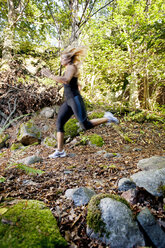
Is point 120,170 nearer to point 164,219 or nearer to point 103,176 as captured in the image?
point 103,176

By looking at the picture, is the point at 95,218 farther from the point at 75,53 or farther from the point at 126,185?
the point at 75,53

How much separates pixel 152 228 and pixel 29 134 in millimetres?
4722

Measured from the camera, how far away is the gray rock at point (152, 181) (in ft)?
4.94

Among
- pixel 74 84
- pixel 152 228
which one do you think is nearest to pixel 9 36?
pixel 74 84

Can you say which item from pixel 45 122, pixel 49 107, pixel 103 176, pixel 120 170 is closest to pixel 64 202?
pixel 103 176

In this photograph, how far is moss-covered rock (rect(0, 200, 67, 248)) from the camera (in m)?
0.90

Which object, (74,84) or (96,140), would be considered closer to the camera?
(74,84)

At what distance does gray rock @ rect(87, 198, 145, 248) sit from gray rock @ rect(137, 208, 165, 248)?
0.07m

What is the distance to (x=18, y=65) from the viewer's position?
7016mm

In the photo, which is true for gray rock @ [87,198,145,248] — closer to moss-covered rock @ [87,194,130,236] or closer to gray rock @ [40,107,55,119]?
moss-covered rock @ [87,194,130,236]

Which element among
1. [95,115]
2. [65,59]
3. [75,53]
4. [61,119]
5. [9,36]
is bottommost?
[95,115]

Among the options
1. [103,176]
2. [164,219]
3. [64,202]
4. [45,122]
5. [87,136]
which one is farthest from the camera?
[45,122]

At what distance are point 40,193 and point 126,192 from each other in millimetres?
1018

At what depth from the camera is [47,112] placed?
20.6 feet
